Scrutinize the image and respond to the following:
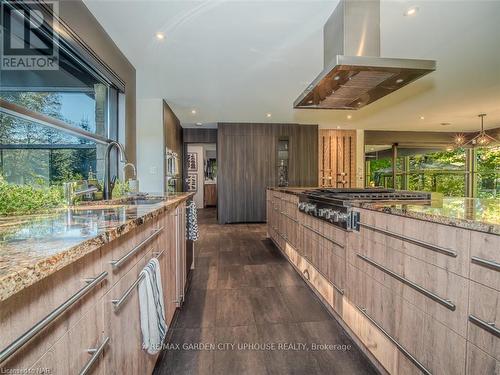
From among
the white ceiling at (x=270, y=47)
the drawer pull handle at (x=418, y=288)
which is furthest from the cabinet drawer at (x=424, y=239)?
the white ceiling at (x=270, y=47)

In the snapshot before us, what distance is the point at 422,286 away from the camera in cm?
118

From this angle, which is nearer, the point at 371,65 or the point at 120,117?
the point at 371,65

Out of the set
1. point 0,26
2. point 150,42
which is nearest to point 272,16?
point 150,42

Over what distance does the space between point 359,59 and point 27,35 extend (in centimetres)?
227

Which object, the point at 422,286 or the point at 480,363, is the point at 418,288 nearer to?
the point at 422,286

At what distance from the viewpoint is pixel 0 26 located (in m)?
1.58

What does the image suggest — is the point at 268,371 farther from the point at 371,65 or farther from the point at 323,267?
the point at 371,65

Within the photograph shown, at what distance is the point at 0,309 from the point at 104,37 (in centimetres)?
282

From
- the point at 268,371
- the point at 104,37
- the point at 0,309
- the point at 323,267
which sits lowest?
the point at 268,371

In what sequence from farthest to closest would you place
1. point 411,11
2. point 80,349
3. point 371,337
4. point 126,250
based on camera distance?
1. point 411,11
2. point 371,337
3. point 126,250
4. point 80,349

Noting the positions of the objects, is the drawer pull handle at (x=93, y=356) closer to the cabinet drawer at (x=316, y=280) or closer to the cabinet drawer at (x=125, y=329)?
the cabinet drawer at (x=125, y=329)

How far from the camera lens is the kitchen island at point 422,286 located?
3.03 feet

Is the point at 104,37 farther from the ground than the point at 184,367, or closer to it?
farther from the ground

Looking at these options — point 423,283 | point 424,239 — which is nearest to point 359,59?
point 424,239
